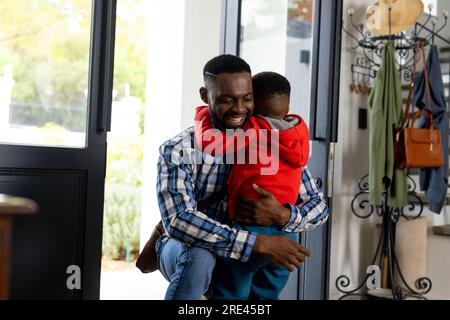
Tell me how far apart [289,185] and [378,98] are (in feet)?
5.23

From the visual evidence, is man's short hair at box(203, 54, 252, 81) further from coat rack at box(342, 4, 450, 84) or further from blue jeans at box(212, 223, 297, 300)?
coat rack at box(342, 4, 450, 84)

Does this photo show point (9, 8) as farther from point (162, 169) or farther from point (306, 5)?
point (306, 5)

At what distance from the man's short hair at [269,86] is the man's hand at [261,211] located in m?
0.25

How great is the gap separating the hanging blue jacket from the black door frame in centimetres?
72

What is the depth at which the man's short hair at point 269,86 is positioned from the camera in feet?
5.34

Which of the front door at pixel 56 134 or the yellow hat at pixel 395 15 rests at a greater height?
the yellow hat at pixel 395 15

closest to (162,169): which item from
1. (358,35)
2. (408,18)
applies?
(408,18)

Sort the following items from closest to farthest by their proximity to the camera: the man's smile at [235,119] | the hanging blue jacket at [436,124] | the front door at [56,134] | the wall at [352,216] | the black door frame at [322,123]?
1. the man's smile at [235,119]
2. the front door at [56,134]
3. the black door frame at [322,123]
4. the hanging blue jacket at [436,124]
5. the wall at [352,216]

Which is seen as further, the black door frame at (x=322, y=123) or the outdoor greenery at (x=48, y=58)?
the black door frame at (x=322, y=123)

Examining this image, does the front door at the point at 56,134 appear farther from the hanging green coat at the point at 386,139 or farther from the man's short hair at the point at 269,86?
the hanging green coat at the point at 386,139

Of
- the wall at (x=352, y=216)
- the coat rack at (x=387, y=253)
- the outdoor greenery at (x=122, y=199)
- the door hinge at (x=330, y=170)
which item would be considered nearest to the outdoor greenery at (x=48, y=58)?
the door hinge at (x=330, y=170)

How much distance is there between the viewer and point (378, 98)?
122 inches

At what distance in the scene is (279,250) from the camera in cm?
154

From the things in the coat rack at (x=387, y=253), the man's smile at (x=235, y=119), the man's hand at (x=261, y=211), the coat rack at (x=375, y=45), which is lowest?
the coat rack at (x=387, y=253)
